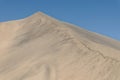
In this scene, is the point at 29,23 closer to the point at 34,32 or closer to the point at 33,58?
the point at 34,32

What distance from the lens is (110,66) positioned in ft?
71.9

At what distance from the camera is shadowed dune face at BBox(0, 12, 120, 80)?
21781 millimetres

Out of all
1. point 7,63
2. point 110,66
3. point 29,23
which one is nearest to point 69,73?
point 110,66

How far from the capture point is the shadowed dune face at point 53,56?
21.8 meters

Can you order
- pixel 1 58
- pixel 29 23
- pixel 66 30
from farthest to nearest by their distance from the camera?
pixel 29 23 < pixel 66 30 < pixel 1 58

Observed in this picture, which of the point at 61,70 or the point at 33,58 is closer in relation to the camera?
the point at 61,70

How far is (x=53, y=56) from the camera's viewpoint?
2412cm

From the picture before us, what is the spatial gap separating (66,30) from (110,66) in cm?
698

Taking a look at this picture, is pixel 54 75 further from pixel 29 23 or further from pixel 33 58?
pixel 29 23

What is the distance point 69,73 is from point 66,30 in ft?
22.6

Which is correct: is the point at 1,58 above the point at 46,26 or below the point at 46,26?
below

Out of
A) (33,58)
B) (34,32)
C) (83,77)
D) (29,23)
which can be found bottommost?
(83,77)

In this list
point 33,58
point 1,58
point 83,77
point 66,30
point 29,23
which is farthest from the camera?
point 29,23

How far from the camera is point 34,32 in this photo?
2906cm
